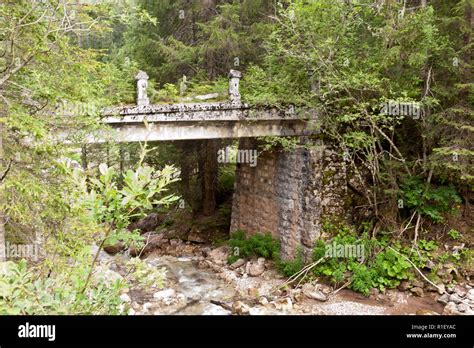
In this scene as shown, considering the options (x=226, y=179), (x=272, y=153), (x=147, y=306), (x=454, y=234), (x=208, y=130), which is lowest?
(x=147, y=306)

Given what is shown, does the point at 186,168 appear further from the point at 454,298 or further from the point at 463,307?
the point at 463,307

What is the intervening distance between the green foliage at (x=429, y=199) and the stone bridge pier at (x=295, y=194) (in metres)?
1.52

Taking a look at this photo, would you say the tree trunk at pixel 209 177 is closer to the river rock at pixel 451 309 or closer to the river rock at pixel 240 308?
the river rock at pixel 240 308

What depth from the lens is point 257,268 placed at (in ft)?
34.2

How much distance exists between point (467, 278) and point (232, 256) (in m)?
5.95

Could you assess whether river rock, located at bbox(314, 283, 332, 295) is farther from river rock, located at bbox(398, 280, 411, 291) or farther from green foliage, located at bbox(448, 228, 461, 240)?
green foliage, located at bbox(448, 228, 461, 240)

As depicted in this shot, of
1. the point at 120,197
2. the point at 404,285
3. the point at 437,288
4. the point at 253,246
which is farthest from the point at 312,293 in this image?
the point at 120,197

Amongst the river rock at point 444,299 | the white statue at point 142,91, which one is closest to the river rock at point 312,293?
the river rock at point 444,299

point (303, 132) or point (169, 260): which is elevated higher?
point (303, 132)

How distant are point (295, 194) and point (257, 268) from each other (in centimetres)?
226

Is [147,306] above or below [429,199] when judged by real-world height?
below
